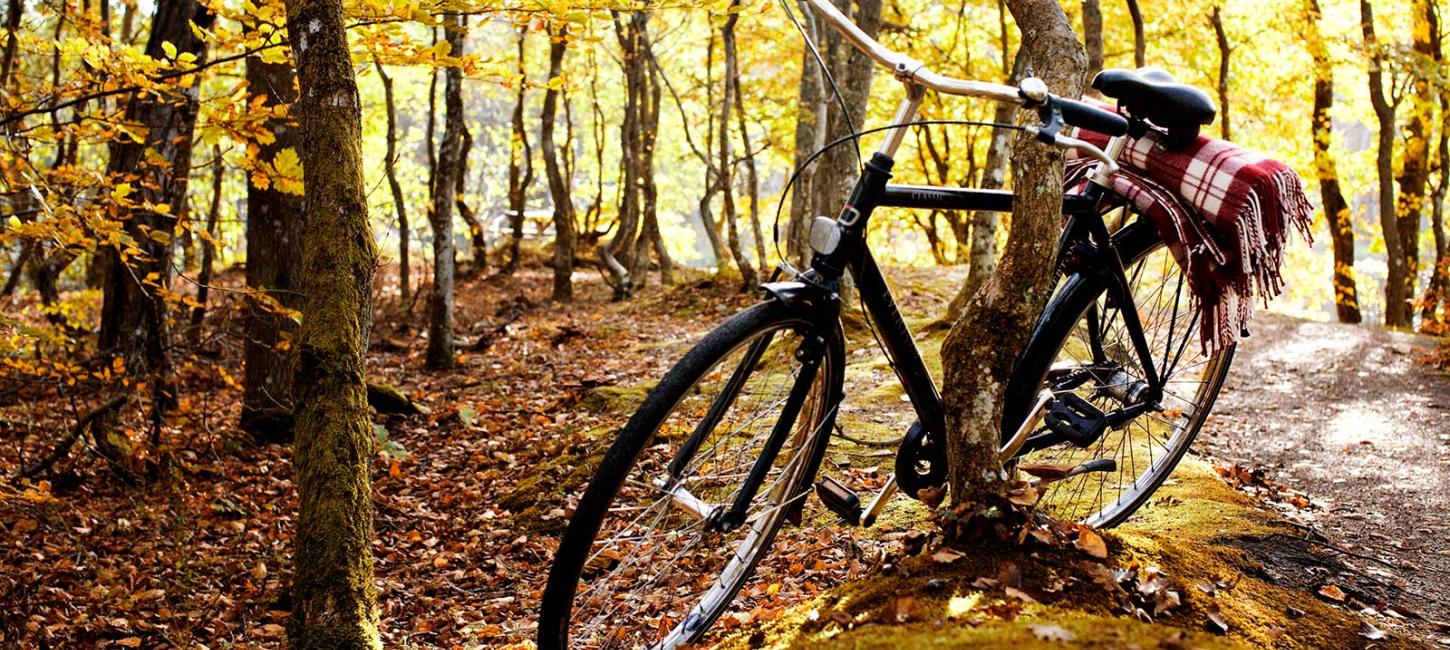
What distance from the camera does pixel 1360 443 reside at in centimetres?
583

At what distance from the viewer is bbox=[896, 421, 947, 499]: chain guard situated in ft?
9.84

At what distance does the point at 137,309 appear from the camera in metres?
6.32

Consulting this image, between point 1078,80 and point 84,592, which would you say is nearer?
point 1078,80

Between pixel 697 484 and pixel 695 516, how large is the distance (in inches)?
3.5

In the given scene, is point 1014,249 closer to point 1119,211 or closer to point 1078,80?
point 1078,80

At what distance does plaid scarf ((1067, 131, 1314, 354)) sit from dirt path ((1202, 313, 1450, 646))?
97 centimetres

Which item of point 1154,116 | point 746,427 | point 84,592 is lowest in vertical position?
point 84,592

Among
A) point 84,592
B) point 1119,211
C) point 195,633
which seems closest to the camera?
point 1119,211

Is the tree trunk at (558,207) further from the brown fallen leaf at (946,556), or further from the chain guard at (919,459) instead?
the brown fallen leaf at (946,556)

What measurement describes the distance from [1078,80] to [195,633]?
4.09m

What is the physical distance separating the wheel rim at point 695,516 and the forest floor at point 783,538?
0.21m

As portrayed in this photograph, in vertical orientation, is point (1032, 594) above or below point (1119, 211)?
below

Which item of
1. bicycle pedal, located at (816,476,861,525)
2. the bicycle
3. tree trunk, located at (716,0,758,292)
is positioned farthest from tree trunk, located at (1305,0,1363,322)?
bicycle pedal, located at (816,476,861,525)

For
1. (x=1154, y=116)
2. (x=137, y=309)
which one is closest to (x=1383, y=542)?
(x=1154, y=116)
